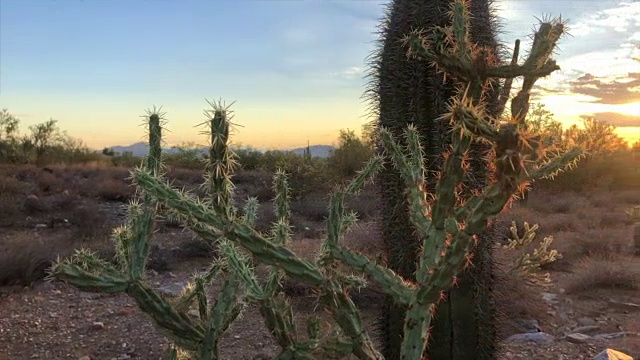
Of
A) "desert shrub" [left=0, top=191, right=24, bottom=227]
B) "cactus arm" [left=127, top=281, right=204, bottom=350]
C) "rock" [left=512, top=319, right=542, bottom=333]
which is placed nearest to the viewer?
"cactus arm" [left=127, top=281, right=204, bottom=350]

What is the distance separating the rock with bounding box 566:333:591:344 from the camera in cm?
627

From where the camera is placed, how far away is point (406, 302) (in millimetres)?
2559

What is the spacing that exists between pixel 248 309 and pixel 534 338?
3195mm

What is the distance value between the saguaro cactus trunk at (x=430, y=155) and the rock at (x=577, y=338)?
2415 mm

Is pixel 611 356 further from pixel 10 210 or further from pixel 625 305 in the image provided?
pixel 10 210

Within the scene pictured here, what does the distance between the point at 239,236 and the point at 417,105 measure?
6.88ft

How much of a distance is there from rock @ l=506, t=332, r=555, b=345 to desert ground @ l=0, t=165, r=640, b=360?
0.03 ft

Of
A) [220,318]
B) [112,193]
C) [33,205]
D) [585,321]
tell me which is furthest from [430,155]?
[112,193]

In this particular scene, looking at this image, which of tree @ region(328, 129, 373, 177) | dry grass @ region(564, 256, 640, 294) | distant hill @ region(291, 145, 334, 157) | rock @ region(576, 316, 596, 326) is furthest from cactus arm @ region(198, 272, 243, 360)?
distant hill @ region(291, 145, 334, 157)

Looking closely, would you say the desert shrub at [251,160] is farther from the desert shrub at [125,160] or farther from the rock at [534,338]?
the rock at [534,338]

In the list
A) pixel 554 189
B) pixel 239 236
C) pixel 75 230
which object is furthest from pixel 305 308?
pixel 554 189

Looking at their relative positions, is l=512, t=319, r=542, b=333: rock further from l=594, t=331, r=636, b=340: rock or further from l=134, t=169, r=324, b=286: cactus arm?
l=134, t=169, r=324, b=286: cactus arm

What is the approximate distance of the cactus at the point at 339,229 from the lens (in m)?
2.09

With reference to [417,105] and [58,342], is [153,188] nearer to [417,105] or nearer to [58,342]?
[417,105]
